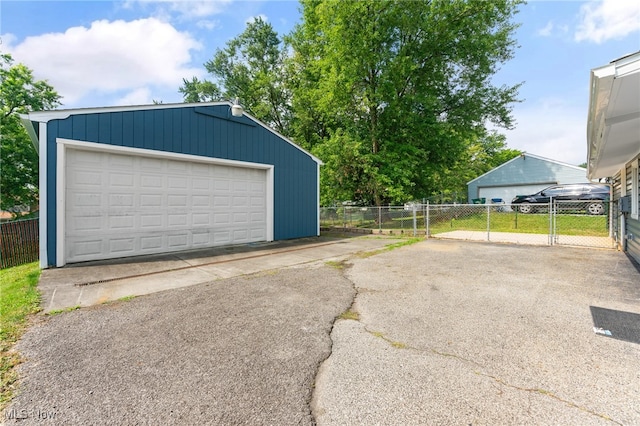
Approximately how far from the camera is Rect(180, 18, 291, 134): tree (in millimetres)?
22188

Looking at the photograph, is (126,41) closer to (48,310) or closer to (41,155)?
(41,155)

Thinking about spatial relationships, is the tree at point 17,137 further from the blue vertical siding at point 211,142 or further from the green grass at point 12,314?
the green grass at point 12,314

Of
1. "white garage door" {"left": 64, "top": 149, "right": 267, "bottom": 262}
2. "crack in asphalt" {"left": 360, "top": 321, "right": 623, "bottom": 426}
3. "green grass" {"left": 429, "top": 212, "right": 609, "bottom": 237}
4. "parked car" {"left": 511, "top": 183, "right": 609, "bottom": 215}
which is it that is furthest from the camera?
"parked car" {"left": 511, "top": 183, "right": 609, "bottom": 215}

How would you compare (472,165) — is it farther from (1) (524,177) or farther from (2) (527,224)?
(2) (527,224)

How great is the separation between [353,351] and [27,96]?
25.5 metres

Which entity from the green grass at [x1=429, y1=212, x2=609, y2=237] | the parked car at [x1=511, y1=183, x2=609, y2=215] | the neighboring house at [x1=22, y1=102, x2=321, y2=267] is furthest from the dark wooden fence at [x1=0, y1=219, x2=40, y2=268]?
the parked car at [x1=511, y1=183, x2=609, y2=215]

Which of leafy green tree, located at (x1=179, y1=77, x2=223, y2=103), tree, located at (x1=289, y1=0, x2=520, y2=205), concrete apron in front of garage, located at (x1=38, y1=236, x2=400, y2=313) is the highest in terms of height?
leafy green tree, located at (x1=179, y1=77, x2=223, y2=103)

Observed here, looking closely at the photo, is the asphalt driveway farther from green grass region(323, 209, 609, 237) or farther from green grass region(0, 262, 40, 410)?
green grass region(323, 209, 609, 237)

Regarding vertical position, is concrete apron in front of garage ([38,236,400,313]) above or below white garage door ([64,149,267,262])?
below

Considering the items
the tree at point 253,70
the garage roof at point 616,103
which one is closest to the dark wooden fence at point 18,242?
the garage roof at point 616,103

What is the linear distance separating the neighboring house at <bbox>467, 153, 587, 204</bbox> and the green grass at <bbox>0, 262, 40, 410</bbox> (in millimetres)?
25703

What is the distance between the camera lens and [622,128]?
372 centimetres

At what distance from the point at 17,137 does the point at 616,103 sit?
24.3 m

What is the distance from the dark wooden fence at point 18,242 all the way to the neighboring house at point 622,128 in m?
11.4
